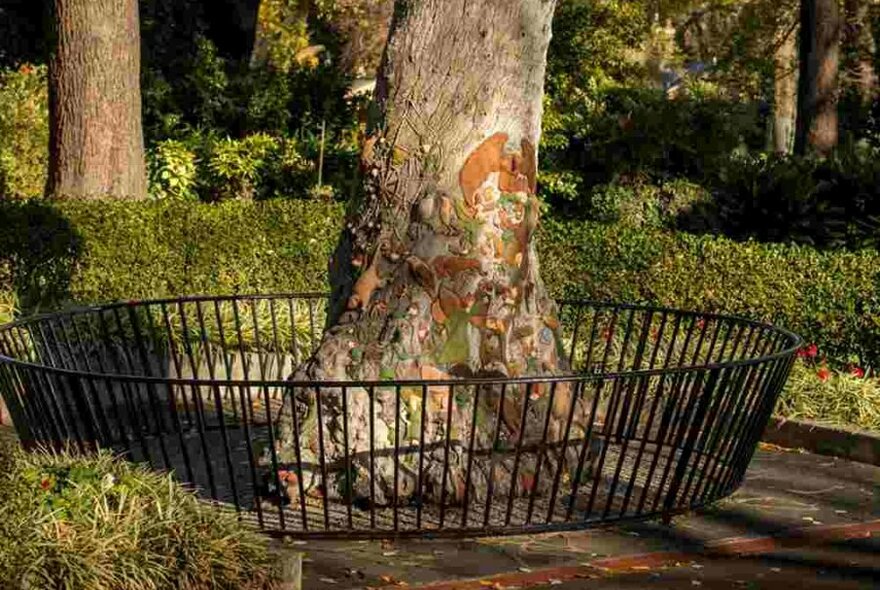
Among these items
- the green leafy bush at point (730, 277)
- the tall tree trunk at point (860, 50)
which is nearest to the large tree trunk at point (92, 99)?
the green leafy bush at point (730, 277)

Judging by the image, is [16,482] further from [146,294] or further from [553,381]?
[146,294]

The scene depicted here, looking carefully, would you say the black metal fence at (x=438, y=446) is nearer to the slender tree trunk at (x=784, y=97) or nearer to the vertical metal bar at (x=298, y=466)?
the vertical metal bar at (x=298, y=466)

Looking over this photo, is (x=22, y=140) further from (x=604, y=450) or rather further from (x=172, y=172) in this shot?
(x=604, y=450)

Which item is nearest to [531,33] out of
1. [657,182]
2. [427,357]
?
[427,357]

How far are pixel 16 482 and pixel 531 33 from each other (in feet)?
10.7

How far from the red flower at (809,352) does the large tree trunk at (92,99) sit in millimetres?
6500

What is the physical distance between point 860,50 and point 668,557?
26013 millimetres

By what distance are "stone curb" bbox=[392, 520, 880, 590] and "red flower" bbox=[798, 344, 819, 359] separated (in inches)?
117

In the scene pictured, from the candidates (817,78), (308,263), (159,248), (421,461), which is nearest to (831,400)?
(421,461)

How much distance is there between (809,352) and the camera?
34.3 ft

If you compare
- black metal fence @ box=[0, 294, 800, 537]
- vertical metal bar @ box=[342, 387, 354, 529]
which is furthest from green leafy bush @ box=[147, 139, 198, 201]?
vertical metal bar @ box=[342, 387, 354, 529]

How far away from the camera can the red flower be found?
10422mm

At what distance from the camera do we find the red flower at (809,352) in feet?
34.2

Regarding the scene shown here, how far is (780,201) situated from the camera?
1512 centimetres
